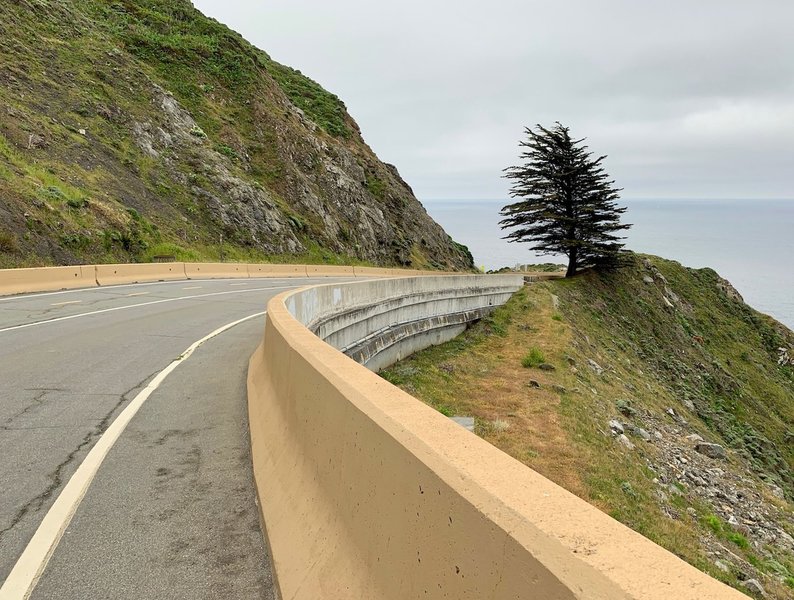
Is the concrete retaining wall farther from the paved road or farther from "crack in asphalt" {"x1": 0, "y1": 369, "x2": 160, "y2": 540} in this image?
"crack in asphalt" {"x1": 0, "y1": 369, "x2": 160, "y2": 540}

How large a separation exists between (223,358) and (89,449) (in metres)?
4.78

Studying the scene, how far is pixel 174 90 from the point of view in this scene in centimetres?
4575

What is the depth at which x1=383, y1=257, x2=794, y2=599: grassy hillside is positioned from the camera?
957 cm

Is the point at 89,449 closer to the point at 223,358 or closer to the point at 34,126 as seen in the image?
the point at 223,358

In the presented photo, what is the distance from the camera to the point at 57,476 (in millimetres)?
4895

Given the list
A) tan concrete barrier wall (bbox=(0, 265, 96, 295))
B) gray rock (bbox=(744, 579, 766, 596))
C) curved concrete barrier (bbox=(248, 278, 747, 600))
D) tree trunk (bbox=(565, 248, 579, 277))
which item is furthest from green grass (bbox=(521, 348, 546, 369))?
tree trunk (bbox=(565, 248, 579, 277))

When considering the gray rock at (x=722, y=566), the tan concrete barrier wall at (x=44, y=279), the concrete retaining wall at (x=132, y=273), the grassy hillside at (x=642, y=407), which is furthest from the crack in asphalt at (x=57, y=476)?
the concrete retaining wall at (x=132, y=273)

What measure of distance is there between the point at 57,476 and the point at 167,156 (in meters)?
37.4

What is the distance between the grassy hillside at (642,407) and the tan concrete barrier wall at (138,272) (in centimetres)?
1296

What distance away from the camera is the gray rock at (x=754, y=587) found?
7773 millimetres

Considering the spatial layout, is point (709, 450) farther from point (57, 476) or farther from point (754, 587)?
point (57, 476)

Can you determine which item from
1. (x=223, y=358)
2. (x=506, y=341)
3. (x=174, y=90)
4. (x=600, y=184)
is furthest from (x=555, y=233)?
(x=174, y=90)

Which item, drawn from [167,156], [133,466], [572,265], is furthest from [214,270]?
[133,466]

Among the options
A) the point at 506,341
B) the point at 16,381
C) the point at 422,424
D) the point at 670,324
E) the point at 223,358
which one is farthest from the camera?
the point at 670,324
